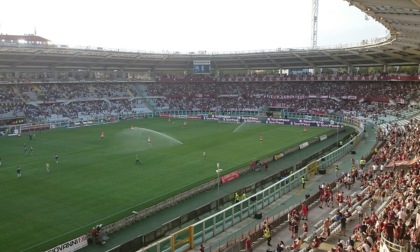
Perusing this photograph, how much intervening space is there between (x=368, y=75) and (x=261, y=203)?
195 ft

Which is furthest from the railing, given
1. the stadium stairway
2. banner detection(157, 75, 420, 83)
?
banner detection(157, 75, 420, 83)

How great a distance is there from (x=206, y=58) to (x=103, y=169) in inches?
2414

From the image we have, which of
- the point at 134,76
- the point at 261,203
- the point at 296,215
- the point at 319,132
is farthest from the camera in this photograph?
the point at 134,76

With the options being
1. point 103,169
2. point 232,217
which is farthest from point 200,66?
point 232,217

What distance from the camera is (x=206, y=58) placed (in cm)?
9369

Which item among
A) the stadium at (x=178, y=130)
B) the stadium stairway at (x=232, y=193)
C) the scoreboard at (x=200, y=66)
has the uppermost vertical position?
the scoreboard at (x=200, y=66)

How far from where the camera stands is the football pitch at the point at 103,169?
24500 millimetres

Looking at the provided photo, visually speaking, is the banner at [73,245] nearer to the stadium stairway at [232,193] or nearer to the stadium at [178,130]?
the stadium at [178,130]

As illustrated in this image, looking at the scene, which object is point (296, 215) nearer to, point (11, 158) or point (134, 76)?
point (11, 158)

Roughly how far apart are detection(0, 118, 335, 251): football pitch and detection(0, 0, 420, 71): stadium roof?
15.6 metres

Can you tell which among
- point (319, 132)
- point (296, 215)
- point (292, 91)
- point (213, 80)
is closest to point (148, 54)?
point (213, 80)

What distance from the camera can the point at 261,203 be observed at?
27.1 m

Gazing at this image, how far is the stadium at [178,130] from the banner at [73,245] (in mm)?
61

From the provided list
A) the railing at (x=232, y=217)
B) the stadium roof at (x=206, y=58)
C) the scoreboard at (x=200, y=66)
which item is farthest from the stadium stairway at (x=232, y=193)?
the scoreboard at (x=200, y=66)
